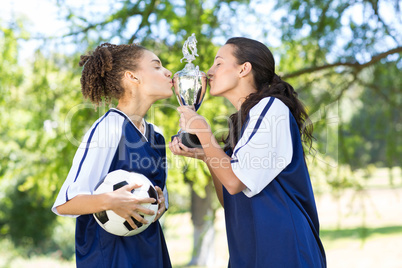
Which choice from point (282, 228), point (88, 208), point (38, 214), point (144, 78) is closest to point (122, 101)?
point (144, 78)

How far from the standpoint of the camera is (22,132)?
6.16 m

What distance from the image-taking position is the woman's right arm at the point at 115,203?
81.0 inches

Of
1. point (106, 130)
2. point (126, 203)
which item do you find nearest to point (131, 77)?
point (106, 130)

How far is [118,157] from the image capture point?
2264 mm

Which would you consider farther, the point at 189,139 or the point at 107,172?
the point at 189,139

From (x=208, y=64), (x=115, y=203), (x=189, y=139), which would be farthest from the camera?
(x=208, y=64)

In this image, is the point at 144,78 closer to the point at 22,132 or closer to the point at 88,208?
the point at 88,208

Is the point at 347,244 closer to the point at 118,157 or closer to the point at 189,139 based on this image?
the point at 189,139

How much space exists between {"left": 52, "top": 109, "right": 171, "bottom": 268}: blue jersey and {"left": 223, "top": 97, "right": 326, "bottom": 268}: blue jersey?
18.6 inches

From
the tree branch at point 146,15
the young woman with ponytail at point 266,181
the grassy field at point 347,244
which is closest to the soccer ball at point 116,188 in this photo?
the young woman with ponytail at point 266,181

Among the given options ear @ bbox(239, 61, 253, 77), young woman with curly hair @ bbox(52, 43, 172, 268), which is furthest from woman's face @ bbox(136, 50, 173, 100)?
ear @ bbox(239, 61, 253, 77)

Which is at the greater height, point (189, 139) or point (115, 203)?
point (189, 139)

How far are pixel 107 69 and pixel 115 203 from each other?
0.85m

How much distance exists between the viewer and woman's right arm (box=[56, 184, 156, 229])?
81.0 inches
